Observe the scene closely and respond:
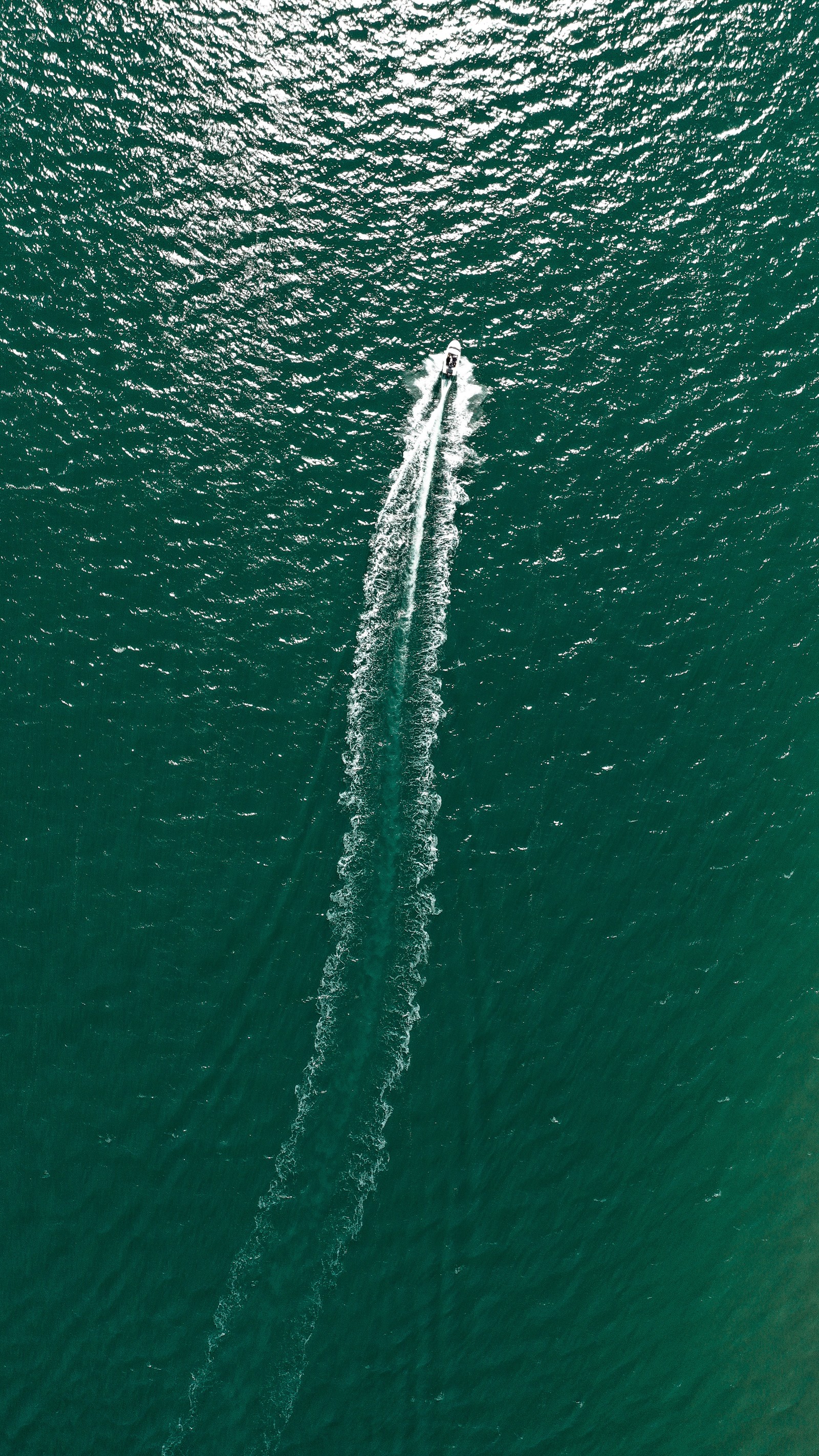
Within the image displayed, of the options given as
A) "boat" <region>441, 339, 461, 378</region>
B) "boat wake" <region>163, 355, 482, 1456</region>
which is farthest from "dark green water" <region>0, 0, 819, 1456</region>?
"boat" <region>441, 339, 461, 378</region>

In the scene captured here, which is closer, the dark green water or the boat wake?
the boat wake

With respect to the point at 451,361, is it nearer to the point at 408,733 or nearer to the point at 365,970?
the point at 408,733

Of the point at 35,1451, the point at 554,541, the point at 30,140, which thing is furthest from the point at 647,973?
the point at 30,140

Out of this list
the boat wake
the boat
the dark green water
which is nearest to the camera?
the boat wake

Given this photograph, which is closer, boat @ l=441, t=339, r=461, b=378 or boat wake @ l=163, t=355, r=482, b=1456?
boat wake @ l=163, t=355, r=482, b=1456

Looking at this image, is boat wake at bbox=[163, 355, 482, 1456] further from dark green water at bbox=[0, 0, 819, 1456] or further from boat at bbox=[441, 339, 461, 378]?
boat at bbox=[441, 339, 461, 378]

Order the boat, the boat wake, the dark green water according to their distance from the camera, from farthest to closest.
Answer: the boat
the dark green water
the boat wake

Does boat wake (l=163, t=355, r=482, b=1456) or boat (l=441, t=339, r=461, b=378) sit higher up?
boat (l=441, t=339, r=461, b=378)
